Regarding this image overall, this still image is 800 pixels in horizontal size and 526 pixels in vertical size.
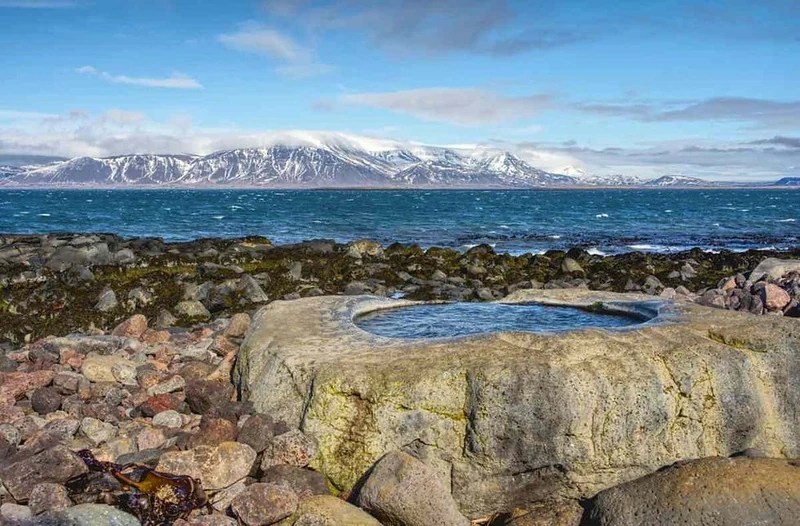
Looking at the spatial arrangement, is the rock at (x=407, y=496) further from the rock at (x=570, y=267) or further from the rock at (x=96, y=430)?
the rock at (x=570, y=267)

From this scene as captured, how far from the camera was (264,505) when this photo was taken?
261 inches

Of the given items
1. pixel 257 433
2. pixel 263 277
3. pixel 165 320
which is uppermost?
pixel 257 433

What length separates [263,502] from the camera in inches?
261

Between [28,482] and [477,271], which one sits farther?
[477,271]

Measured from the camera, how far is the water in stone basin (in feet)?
32.2

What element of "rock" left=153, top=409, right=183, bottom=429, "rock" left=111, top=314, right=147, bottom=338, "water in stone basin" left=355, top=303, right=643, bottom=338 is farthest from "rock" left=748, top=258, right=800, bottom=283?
"rock" left=153, top=409, right=183, bottom=429

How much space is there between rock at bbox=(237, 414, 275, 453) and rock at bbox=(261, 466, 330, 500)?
0.31 m

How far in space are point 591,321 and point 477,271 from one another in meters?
14.5

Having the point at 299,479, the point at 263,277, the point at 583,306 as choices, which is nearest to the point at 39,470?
the point at 299,479

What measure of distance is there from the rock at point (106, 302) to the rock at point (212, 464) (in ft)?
40.8

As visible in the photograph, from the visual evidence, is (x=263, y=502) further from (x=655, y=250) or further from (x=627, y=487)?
(x=655, y=250)

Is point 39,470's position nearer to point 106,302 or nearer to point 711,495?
point 711,495

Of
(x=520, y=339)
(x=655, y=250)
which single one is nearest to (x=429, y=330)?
(x=520, y=339)

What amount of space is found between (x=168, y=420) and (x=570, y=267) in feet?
64.9
